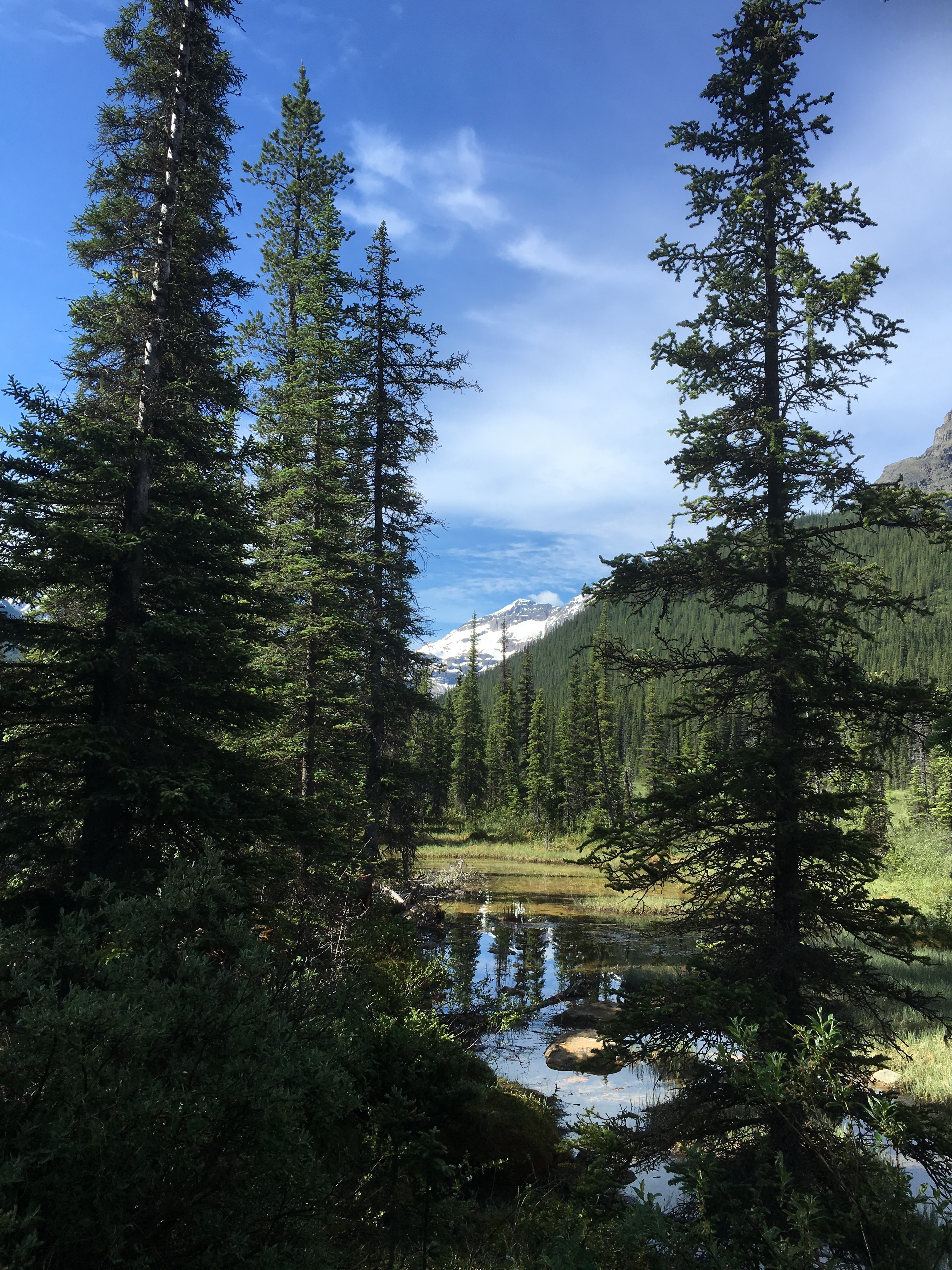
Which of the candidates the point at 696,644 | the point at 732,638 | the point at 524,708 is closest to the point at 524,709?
the point at 524,708

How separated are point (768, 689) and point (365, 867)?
9.34m

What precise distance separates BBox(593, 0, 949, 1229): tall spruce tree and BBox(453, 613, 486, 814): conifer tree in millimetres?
57192

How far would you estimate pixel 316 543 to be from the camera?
49.3ft

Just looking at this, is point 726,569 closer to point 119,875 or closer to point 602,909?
→ point 119,875

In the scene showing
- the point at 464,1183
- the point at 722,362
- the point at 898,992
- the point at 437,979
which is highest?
the point at 722,362

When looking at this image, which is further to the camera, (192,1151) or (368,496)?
(368,496)

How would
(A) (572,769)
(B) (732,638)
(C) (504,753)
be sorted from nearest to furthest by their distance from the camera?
(A) (572,769) → (C) (504,753) → (B) (732,638)

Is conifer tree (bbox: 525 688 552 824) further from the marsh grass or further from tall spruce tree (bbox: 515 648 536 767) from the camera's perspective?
the marsh grass

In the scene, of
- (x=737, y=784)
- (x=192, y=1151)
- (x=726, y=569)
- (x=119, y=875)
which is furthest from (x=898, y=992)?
(x=119, y=875)

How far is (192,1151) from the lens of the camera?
3.15 m

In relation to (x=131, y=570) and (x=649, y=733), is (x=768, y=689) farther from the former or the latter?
(x=649, y=733)

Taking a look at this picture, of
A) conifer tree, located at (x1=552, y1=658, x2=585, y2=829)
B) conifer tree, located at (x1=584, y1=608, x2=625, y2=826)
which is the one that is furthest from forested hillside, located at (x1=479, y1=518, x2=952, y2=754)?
conifer tree, located at (x1=552, y1=658, x2=585, y2=829)

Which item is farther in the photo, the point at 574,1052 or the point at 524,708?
the point at 524,708

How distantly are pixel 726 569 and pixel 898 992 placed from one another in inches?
187
